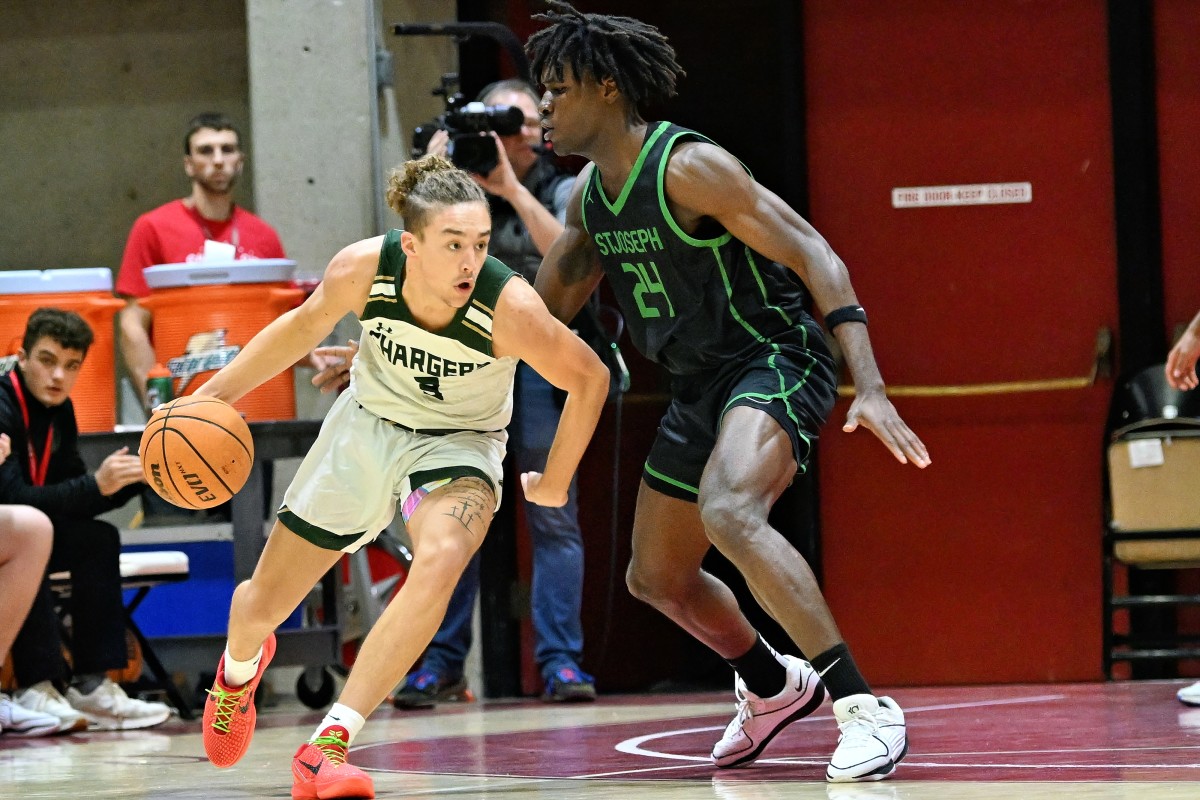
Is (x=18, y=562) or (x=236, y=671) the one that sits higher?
(x=18, y=562)

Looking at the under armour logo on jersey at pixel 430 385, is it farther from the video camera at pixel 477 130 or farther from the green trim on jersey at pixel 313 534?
the video camera at pixel 477 130

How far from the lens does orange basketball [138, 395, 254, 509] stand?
12.5 ft

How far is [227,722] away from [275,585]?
0.35 metres

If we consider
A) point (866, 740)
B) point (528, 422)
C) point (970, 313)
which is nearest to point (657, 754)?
point (866, 740)

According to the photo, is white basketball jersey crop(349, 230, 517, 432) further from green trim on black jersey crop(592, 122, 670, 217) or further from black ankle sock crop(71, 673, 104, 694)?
black ankle sock crop(71, 673, 104, 694)

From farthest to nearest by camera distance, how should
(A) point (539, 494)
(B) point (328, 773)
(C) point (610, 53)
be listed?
(C) point (610, 53) → (A) point (539, 494) → (B) point (328, 773)

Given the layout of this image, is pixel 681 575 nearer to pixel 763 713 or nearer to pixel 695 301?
pixel 763 713

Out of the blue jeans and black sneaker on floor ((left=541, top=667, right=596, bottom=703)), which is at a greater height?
the blue jeans

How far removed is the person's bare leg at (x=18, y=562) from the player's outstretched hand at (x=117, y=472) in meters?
0.24

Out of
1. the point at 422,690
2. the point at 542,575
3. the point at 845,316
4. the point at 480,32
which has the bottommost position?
the point at 422,690

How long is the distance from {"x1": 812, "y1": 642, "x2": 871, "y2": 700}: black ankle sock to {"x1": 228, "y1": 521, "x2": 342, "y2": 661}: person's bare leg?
1.17 m

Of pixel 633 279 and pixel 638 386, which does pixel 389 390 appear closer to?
pixel 633 279

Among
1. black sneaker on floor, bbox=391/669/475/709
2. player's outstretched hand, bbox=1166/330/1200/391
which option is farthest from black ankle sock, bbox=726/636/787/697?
black sneaker on floor, bbox=391/669/475/709

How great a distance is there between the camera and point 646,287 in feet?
13.1
